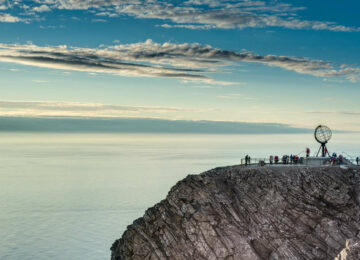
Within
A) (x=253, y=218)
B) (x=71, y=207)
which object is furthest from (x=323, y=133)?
(x=71, y=207)

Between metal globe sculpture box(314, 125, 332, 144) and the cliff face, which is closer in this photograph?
the cliff face

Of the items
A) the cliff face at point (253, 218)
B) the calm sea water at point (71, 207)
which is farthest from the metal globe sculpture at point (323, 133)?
the calm sea water at point (71, 207)

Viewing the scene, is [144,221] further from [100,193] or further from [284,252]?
[100,193]

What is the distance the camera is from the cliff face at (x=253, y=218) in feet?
150

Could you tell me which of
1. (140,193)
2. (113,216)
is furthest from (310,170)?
(140,193)

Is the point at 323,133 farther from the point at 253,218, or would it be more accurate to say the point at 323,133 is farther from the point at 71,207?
the point at 71,207

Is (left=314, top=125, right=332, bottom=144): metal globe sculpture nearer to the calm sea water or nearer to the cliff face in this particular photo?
the cliff face

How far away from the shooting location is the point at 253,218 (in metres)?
48.4

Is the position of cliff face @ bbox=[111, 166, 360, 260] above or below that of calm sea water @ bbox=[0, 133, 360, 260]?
above

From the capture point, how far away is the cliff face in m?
45.6

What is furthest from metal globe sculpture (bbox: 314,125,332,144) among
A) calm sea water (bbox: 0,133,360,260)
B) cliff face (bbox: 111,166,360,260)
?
calm sea water (bbox: 0,133,360,260)

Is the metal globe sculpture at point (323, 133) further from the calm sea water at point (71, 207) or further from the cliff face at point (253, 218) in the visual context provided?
the calm sea water at point (71, 207)

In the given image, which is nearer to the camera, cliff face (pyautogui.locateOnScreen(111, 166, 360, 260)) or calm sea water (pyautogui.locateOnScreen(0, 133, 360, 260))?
cliff face (pyautogui.locateOnScreen(111, 166, 360, 260))

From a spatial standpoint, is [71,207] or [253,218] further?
[71,207]
